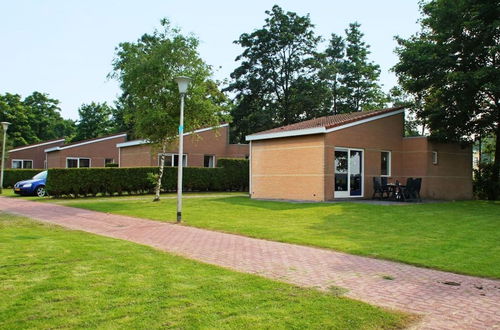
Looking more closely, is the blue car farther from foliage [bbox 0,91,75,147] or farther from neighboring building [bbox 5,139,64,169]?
foliage [bbox 0,91,75,147]

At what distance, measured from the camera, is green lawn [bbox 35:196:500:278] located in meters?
7.28

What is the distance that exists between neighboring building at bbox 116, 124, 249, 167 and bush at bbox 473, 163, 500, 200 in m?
16.8

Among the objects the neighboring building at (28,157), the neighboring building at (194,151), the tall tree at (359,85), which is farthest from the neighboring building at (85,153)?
the tall tree at (359,85)

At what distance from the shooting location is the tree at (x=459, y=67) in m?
18.9

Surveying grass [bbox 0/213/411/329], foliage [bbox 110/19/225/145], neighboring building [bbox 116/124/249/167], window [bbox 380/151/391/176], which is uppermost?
foliage [bbox 110/19/225/145]

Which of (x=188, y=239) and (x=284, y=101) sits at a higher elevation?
(x=284, y=101)

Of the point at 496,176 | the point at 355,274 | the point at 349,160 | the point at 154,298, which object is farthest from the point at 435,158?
the point at 154,298

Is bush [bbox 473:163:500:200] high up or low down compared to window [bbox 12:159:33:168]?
down

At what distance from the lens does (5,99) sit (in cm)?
5609

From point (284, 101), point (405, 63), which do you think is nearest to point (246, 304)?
point (405, 63)

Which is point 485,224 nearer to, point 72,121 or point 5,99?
point 5,99

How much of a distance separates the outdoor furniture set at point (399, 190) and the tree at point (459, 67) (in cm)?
337

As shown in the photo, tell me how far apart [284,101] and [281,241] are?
37.4 m

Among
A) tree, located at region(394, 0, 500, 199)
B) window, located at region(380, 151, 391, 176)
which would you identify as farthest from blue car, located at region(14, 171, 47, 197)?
tree, located at region(394, 0, 500, 199)
